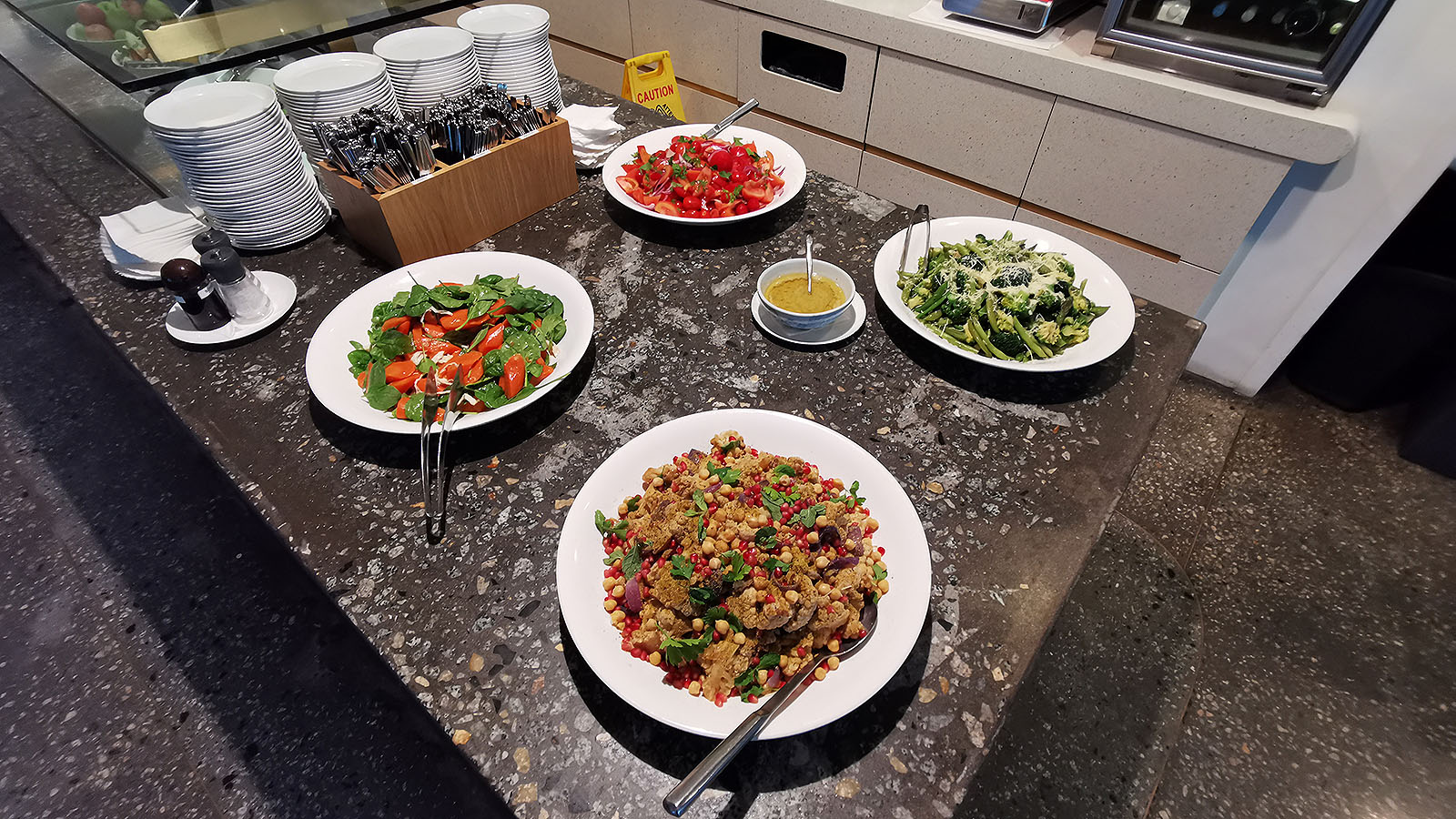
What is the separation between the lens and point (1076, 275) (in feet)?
5.43

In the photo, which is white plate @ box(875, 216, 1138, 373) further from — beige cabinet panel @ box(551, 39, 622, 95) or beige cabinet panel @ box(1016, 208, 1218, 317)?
beige cabinet panel @ box(551, 39, 622, 95)

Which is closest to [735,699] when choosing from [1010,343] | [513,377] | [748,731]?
[748,731]

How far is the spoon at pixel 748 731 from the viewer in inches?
30.0

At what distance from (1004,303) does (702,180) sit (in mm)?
920

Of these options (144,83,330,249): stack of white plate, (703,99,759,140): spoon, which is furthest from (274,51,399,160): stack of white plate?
(703,99,759,140): spoon

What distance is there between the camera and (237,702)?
6.39ft

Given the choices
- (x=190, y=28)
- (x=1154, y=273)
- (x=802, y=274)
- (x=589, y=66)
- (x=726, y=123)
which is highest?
(x=190, y=28)

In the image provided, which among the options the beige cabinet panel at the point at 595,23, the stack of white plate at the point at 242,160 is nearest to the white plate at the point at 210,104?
the stack of white plate at the point at 242,160

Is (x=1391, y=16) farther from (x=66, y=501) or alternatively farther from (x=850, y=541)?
(x=66, y=501)

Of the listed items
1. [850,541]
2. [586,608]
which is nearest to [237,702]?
[586,608]

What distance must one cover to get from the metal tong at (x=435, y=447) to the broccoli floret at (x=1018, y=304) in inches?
48.9

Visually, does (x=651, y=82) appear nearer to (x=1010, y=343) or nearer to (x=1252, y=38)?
(x=1010, y=343)

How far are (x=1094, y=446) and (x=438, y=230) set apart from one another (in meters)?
1.71

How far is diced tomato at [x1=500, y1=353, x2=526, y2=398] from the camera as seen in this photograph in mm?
1344
